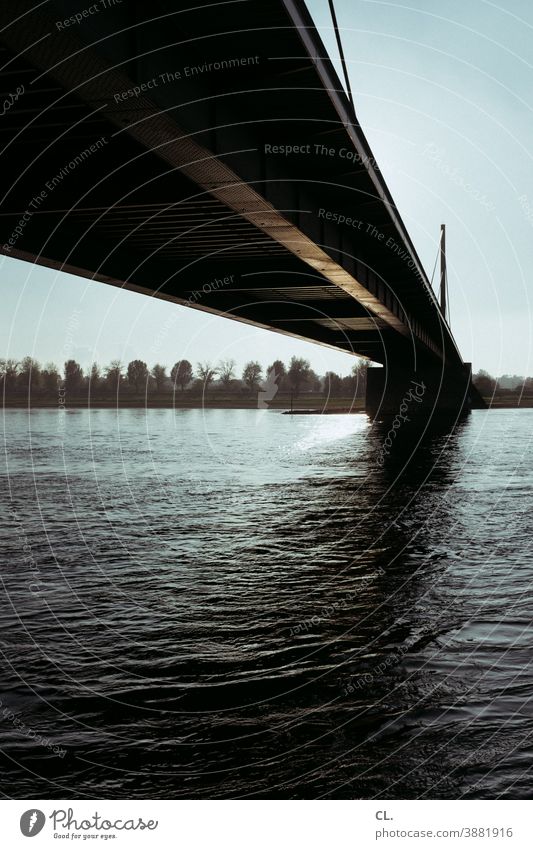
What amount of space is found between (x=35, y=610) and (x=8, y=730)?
176 inches

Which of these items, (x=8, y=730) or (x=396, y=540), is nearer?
(x=8, y=730)

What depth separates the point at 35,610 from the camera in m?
12.6

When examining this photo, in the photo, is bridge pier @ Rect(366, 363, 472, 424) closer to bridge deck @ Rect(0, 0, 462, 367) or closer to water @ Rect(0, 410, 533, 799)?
bridge deck @ Rect(0, 0, 462, 367)

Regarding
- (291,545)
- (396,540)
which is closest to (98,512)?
(291,545)

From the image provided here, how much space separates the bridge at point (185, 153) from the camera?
1098 centimetres

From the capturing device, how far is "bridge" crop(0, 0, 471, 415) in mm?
10977

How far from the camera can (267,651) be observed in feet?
34.2

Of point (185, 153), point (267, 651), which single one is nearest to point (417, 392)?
point (185, 153)

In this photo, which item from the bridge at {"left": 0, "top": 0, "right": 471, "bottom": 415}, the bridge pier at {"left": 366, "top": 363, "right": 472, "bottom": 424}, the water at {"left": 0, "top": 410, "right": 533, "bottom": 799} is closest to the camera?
the water at {"left": 0, "top": 410, "right": 533, "bottom": 799}

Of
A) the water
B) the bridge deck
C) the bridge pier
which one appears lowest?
the water

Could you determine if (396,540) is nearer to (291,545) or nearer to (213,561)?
(291,545)

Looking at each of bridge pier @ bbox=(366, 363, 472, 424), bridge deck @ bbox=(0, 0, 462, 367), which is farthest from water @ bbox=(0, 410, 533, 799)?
bridge pier @ bbox=(366, 363, 472, 424)

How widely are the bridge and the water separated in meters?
7.11
